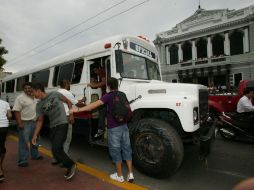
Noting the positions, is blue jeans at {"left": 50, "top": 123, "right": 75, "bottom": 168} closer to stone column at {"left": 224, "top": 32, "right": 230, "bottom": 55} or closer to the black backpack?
the black backpack

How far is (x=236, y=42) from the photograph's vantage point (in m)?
29.9

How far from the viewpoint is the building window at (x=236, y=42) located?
1164 inches

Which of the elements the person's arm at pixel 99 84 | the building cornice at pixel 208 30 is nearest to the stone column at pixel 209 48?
the building cornice at pixel 208 30

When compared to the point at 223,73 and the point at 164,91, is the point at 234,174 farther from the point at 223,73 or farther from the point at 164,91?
the point at 223,73

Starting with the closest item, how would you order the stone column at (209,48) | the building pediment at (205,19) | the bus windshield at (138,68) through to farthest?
the bus windshield at (138,68) → the building pediment at (205,19) → the stone column at (209,48)

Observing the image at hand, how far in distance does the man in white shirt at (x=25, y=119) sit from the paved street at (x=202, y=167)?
1175 millimetres

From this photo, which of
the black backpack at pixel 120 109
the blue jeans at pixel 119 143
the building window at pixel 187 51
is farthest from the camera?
the building window at pixel 187 51

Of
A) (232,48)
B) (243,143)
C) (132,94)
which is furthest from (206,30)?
(132,94)

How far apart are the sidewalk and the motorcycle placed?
4092 mm

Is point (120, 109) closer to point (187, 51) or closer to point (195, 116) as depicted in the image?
point (195, 116)

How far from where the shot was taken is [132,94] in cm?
499

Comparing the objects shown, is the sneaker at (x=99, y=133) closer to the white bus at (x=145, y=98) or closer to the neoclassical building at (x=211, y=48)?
the white bus at (x=145, y=98)

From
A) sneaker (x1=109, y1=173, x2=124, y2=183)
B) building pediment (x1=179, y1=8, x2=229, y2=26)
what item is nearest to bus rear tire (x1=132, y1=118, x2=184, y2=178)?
sneaker (x1=109, y1=173, x2=124, y2=183)

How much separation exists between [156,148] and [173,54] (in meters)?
32.3
